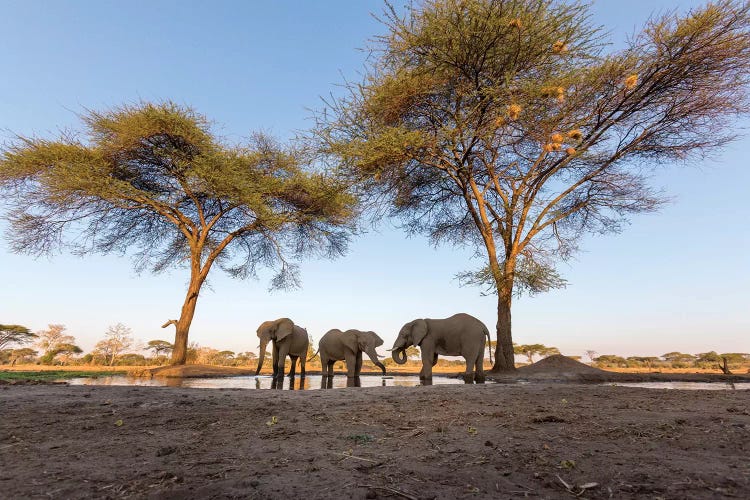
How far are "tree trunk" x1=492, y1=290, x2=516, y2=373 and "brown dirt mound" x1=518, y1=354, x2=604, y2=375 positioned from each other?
0.55 metres

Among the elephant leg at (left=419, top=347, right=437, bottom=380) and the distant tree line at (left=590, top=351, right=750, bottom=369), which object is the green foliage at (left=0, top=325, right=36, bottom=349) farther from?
the distant tree line at (left=590, top=351, right=750, bottom=369)

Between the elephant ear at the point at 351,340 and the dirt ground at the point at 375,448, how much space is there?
722 centimetres

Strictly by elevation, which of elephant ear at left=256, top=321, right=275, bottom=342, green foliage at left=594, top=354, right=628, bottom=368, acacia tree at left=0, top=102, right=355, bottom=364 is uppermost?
acacia tree at left=0, top=102, right=355, bottom=364

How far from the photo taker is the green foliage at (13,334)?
33366 mm

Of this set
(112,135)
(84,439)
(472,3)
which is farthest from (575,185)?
(112,135)

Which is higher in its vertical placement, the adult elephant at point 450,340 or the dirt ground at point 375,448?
the adult elephant at point 450,340

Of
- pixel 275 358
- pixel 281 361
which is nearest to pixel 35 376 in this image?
pixel 275 358

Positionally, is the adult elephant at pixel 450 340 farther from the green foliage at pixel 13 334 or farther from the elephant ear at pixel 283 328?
the green foliage at pixel 13 334

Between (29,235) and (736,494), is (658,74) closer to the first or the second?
(736,494)

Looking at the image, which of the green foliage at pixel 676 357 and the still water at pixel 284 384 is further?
the green foliage at pixel 676 357

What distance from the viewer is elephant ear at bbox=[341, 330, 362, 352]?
39.5 ft

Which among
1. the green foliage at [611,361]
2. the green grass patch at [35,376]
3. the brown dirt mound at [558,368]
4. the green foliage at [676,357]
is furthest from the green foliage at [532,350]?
the green grass patch at [35,376]

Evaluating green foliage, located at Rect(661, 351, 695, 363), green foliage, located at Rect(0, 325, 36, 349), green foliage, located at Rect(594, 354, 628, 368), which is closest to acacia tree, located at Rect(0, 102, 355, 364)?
green foliage, located at Rect(0, 325, 36, 349)

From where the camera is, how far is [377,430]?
3.44 metres
